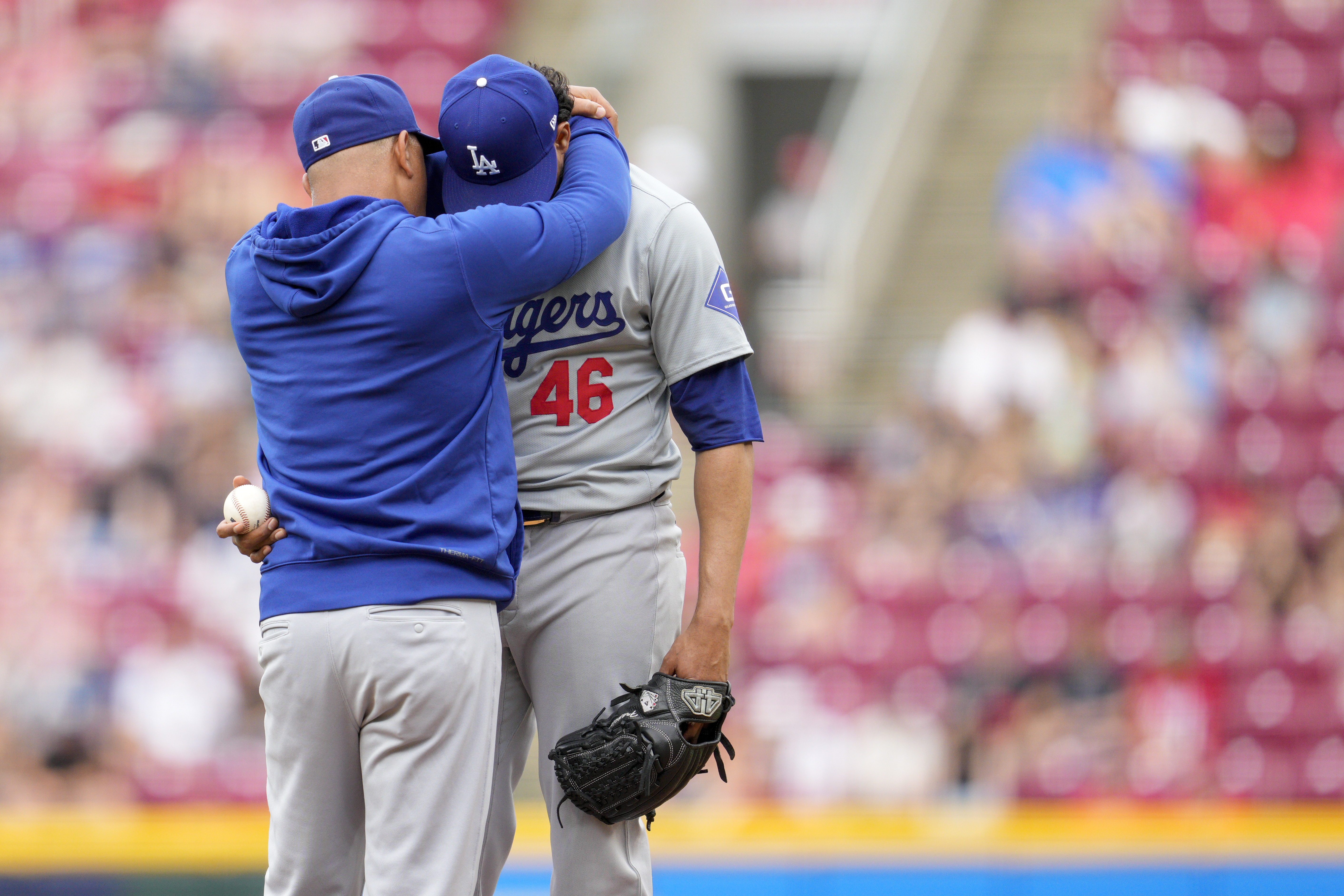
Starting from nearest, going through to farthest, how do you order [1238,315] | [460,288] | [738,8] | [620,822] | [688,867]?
[460,288] → [620,822] → [688,867] → [1238,315] → [738,8]

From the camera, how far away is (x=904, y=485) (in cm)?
680

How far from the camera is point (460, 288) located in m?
2.23

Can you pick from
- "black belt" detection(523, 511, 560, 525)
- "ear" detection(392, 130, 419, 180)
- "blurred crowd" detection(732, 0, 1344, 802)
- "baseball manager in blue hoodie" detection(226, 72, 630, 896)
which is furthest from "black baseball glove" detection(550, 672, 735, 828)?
"blurred crowd" detection(732, 0, 1344, 802)

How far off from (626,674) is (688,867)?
2.51 metres

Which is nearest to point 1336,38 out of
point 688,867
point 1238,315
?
point 1238,315

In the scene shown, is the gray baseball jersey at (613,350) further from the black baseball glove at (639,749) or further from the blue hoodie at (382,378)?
the black baseball glove at (639,749)

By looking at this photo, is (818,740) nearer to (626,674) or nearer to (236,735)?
(236,735)

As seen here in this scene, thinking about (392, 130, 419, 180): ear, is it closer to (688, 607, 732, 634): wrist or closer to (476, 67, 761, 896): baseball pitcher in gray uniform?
(476, 67, 761, 896): baseball pitcher in gray uniform

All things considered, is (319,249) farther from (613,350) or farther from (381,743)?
(381,743)

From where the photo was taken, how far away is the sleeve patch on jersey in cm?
255

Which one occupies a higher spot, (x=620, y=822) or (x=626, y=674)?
(x=626, y=674)

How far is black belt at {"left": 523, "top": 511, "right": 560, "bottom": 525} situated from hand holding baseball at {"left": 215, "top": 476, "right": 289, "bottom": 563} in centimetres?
44

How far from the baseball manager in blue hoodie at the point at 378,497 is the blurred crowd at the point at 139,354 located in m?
4.14

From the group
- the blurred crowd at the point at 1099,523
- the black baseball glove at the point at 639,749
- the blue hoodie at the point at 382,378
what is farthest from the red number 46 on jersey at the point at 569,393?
the blurred crowd at the point at 1099,523
